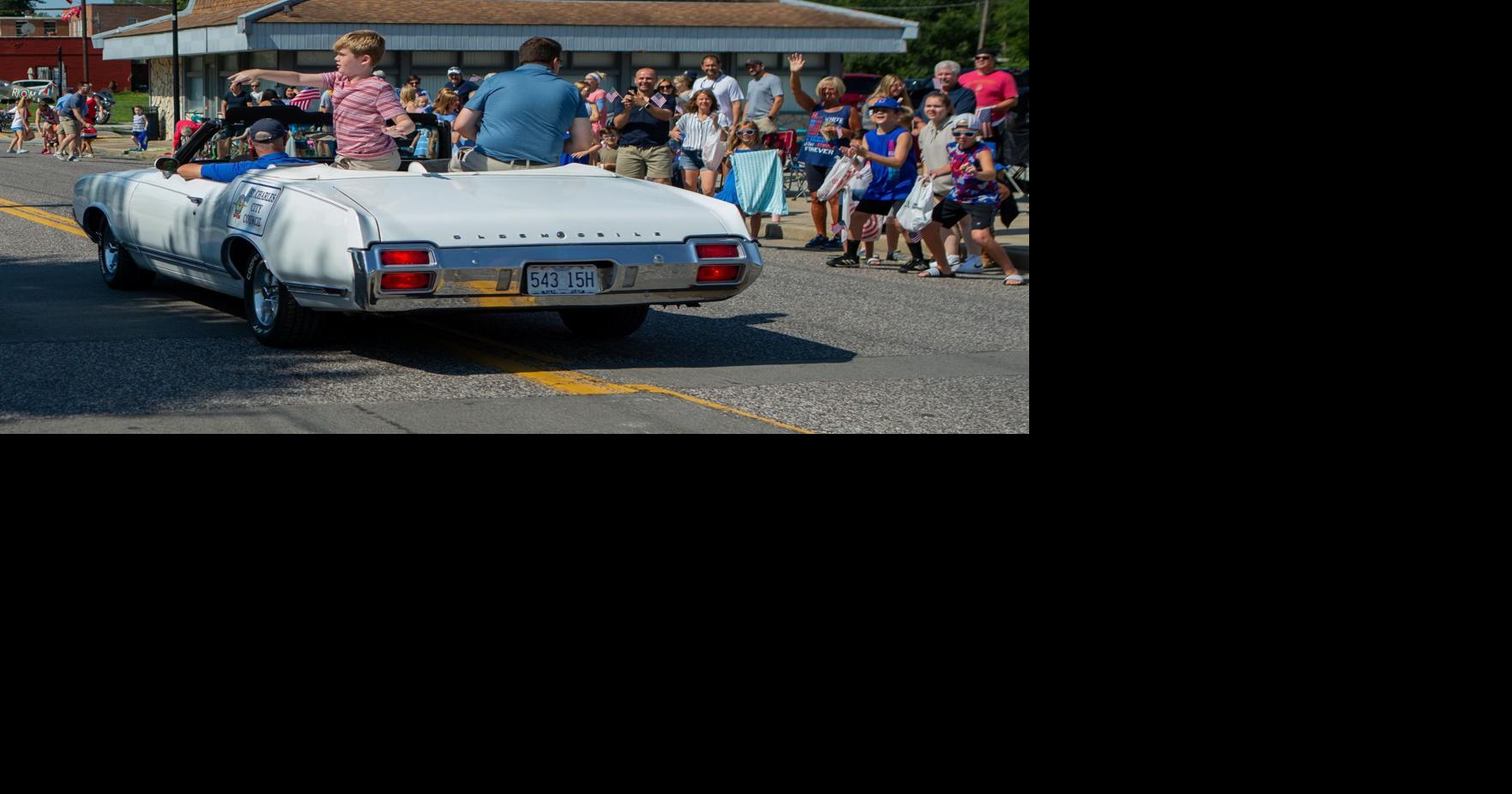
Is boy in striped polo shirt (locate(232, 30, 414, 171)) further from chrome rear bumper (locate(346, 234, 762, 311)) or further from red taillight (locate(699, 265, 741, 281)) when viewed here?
red taillight (locate(699, 265, 741, 281))

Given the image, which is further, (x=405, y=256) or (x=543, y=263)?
(x=543, y=263)

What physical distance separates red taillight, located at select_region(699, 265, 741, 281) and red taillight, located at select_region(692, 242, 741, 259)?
4cm

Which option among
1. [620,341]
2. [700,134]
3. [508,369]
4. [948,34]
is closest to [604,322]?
[620,341]

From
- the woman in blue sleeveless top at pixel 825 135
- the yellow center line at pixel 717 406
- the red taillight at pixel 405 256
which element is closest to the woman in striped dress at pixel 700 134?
the woman in blue sleeveless top at pixel 825 135

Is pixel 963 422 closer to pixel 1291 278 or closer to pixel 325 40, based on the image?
pixel 1291 278

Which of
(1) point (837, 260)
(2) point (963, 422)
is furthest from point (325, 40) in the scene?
(2) point (963, 422)

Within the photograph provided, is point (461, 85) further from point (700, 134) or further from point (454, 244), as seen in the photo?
point (454, 244)

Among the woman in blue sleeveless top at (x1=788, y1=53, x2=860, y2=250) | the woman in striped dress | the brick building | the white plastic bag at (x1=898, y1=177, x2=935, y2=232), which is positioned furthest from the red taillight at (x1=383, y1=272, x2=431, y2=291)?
the brick building

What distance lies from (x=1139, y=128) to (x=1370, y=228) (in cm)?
50

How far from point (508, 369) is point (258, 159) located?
202 cm

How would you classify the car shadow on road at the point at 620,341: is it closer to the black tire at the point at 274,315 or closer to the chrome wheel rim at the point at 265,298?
the black tire at the point at 274,315

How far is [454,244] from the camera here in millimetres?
6996

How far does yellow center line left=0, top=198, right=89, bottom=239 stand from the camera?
1417cm

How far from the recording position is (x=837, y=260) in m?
Result: 13.5
